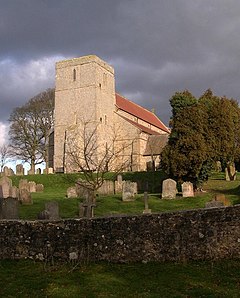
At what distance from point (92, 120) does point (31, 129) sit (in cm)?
795

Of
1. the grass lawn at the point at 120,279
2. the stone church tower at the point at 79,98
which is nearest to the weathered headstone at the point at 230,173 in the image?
the stone church tower at the point at 79,98

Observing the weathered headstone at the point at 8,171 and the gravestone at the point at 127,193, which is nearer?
the gravestone at the point at 127,193

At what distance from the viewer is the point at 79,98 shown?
4762 cm

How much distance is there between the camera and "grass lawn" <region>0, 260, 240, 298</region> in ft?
21.1

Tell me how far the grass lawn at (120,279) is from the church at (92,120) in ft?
121

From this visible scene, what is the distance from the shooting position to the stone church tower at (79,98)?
46.7m

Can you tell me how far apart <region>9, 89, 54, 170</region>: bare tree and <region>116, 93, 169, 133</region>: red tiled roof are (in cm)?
918

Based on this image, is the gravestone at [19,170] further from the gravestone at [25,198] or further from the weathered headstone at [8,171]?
the gravestone at [25,198]

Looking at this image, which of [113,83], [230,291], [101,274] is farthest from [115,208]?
[113,83]

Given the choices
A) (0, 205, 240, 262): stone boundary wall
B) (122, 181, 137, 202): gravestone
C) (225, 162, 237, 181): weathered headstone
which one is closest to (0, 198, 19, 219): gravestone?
(0, 205, 240, 262): stone boundary wall

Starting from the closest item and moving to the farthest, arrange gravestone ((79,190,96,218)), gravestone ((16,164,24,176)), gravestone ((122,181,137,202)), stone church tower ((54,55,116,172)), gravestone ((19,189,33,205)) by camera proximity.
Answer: gravestone ((79,190,96,218)), gravestone ((19,189,33,205)), gravestone ((122,181,137,202)), gravestone ((16,164,24,176)), stone church tower ((54,55,116,172))

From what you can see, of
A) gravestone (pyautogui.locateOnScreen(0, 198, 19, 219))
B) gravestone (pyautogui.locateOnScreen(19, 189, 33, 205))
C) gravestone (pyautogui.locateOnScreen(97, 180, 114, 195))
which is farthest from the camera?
gravestone (pyautogui.locateOnScreen(97, 180, 114, 195))

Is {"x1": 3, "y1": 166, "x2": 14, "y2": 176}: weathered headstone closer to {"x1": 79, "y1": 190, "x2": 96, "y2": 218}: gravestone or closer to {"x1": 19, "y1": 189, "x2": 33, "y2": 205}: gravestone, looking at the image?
{"x1": 19, "y1": 189, "x2": 33, "y2": 205}: gravestone

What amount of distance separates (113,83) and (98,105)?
5.23 metres
